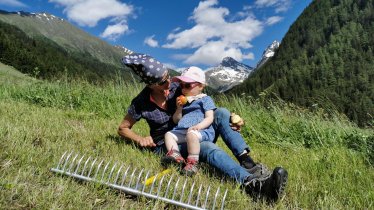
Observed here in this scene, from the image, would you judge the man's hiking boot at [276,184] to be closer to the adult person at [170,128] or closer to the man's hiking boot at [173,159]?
the adult person at [170,128]

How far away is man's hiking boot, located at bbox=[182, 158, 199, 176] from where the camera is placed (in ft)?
14.4

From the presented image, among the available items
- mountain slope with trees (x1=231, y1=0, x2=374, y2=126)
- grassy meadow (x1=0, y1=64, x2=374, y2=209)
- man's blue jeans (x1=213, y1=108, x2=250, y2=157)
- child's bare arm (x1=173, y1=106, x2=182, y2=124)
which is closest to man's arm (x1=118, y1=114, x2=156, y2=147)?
grassy meadow (x1=0, y1=64, x2=374, y2=209)

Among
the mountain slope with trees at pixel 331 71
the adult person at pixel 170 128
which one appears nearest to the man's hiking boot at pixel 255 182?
the adult person at pixel 170 128

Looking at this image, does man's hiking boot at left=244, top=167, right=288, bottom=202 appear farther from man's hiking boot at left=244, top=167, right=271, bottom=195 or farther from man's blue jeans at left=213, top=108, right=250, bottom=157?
man's blue jeans at left=213, top=108, right=250, bottom=157

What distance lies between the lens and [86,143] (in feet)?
18.7

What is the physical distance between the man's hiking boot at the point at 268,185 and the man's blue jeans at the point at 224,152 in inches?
4.9

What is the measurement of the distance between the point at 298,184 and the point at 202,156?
1.12 metres

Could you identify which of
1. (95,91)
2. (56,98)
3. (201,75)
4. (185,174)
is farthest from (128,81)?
(185,174)

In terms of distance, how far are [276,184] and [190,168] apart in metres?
1.03

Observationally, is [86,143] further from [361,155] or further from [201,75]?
[361,155]

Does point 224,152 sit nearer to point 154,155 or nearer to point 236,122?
point 236,122

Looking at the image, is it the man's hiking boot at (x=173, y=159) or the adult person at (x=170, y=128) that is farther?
the man's hiking boot at (x=173, y=159)

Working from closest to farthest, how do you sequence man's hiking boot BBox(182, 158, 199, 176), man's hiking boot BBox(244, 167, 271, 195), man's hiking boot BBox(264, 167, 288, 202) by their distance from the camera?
man's hiking boot BBox(264, 167, 288, 202), man's hiking boot BBox(244, 167, 271, 195), man's hiking boot BBox(182, 158, 199, 176)

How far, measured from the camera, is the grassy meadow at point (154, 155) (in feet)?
11.9
